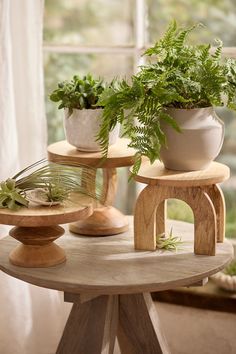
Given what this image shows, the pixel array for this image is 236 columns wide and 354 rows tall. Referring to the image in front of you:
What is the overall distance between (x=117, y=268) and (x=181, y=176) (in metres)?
0.27

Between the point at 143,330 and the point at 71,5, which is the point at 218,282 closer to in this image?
the point at 143,330

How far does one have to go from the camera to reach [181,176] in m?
1.86

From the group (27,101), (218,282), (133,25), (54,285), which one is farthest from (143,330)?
(133,25)

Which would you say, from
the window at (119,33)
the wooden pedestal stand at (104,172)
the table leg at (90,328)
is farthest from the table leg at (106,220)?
the window at (119,33)

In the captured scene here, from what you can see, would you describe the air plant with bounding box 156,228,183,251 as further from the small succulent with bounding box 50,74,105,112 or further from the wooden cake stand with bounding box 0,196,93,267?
the small succulent with bounding box 50,74,105,112

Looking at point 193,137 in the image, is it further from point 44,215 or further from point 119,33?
point 119,33

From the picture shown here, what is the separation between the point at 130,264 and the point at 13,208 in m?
0.31

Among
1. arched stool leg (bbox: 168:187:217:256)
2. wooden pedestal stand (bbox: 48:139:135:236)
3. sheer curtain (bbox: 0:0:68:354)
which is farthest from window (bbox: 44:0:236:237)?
arched stool leg (bbox: 168:187:217:256)

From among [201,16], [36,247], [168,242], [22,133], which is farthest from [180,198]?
[201,16]

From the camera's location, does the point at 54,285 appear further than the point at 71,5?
No

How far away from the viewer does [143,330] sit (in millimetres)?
2031

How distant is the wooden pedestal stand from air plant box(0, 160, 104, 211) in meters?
0.03

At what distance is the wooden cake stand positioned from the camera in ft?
5.87

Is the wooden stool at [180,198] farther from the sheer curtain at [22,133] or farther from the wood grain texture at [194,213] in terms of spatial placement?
the sheer curtain at [22,133]
